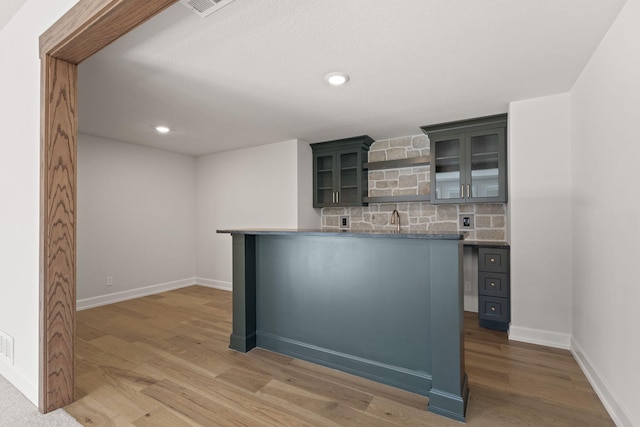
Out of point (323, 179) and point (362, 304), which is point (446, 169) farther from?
point (362, 304)

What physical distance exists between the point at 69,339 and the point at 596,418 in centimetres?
334

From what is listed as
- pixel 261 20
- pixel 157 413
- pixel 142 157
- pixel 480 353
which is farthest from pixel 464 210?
pixel 142 157

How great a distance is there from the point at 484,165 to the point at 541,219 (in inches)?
38.0

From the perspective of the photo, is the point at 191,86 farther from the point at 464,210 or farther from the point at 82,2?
the point at 464,210

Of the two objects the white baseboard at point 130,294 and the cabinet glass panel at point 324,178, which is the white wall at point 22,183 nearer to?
the white baseboard at point 130,294

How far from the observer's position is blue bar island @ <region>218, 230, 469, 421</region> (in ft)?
6.35

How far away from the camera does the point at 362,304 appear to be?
2.33m

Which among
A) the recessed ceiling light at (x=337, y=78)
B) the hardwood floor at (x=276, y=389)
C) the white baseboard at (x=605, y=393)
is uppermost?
the recessed ceiling light at (x=337, y=78)

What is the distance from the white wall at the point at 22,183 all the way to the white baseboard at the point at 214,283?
3.14 metres

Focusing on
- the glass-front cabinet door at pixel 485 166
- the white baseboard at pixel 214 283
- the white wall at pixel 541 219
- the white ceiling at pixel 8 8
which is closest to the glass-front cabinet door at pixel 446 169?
the glass-front cabinet door at pixel 485 166

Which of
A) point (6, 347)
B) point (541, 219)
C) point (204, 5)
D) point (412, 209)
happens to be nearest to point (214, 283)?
point (6, 347)

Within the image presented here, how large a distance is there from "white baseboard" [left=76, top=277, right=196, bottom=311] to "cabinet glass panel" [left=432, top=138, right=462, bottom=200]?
4.56 m

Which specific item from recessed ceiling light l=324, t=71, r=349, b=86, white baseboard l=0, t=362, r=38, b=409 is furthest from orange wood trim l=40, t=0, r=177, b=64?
white baseboard l=0, t=362, r=38, b=409

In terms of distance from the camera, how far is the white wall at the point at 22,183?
6.32 ft
